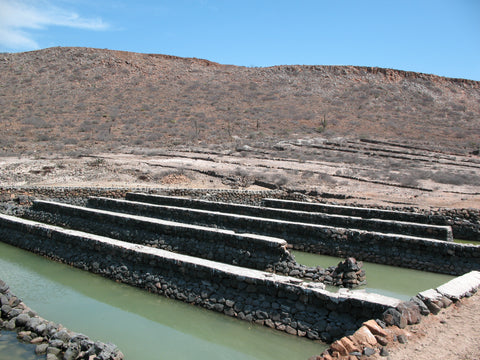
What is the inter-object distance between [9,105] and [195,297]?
134 ft

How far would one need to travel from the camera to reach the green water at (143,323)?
6051 millimetres

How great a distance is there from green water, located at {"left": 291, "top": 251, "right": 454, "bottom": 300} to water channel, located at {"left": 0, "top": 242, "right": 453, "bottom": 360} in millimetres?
21

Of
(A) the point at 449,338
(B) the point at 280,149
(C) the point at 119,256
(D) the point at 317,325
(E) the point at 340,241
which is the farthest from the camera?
(B) the point at 280,149

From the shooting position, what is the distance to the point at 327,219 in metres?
13.2

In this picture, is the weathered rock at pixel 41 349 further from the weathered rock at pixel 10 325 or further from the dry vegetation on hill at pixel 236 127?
the dry vegetation on hill at pixel 236 127

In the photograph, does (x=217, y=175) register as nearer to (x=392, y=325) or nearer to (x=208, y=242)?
(x=208, y=242)

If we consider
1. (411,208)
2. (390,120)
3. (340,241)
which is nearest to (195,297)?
(340,241)

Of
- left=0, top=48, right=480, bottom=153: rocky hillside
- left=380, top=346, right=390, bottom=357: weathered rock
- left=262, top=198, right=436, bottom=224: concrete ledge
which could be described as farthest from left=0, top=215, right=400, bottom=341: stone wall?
left=0, top=48, right=480, bottom=153: rocky hillside

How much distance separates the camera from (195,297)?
7488 mm

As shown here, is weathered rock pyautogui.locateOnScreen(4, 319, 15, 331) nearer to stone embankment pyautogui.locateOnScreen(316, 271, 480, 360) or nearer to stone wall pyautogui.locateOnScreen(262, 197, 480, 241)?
stone embankment pyautogui.locateOnScreen(316, 271, 480, 360)

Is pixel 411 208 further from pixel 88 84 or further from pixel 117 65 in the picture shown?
pixel 117 65

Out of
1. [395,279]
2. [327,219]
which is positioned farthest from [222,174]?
[395,279]

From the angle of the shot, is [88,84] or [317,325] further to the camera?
[88,84]

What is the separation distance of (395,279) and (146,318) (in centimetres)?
594
